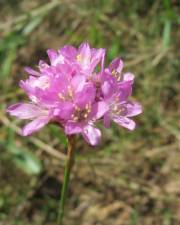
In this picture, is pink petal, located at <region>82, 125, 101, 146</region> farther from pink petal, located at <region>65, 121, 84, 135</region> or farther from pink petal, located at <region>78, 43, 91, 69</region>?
pink petal, located at <region>78, 43, 91, 69</region>

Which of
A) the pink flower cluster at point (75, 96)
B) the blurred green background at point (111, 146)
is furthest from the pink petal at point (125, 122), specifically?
the blurred green background at point (111, 146)

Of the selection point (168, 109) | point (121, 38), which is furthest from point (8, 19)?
point (168, 109)

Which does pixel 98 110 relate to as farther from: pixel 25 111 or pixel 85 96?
pixel 25 111

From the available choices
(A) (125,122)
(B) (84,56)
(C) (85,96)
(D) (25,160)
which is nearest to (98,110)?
(C) (85,96)

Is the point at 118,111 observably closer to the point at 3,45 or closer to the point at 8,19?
the point at 3,45

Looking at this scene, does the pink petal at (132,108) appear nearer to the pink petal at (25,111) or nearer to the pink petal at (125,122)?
the pink petal at (125,122)

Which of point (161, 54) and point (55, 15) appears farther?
point (55, 15)
